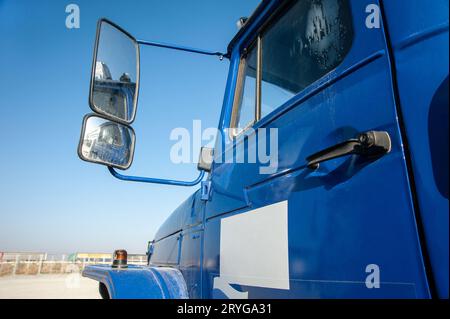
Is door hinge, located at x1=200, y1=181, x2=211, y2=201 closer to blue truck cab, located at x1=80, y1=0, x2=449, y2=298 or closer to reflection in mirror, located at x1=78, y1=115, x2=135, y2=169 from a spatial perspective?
blue truck cab, located at x1=80, y1=0, x2=449, y2=298

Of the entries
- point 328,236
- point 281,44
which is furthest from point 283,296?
point 281,44

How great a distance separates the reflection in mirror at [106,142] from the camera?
5.77 feet

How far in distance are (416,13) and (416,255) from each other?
652 millimetres

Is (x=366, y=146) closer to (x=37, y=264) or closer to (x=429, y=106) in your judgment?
(x=429, y=106)

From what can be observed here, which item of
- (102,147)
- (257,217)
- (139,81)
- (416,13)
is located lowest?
(257,217)

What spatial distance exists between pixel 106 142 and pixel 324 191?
4.30ft

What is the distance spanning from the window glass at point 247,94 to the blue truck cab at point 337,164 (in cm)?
1

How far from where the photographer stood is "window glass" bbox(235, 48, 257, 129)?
181 centimetres

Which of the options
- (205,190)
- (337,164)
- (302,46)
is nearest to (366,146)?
(337,164)

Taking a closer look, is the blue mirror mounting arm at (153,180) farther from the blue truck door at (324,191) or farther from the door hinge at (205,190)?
the blue truck door at (324,191)

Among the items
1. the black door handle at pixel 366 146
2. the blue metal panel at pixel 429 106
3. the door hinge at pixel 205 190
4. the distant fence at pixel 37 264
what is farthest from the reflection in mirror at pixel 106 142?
the distant fence at pixel 37 264

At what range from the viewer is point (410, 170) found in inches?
32.1

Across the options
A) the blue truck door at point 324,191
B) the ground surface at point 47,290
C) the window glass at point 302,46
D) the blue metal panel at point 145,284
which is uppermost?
the window glass at point 302,46

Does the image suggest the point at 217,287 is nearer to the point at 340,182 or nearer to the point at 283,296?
the point at 283,296
